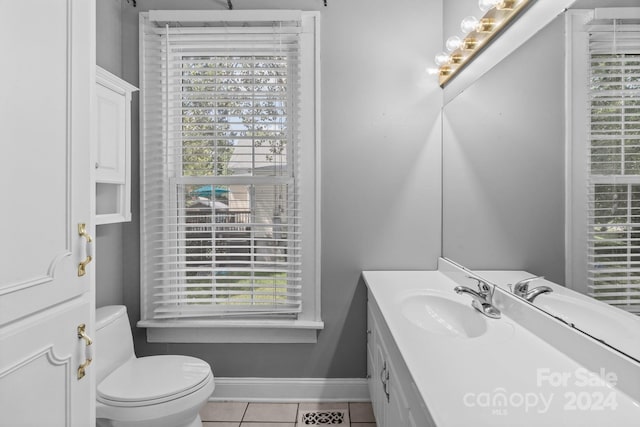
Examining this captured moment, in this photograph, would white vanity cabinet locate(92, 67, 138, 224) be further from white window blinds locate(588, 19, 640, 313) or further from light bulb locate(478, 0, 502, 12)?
white window blinds locate(588, 19, 640, 313)

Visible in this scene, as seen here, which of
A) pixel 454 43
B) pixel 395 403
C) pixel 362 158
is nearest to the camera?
pixel 395 403

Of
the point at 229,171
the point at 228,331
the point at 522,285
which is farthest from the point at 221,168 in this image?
the point at 522,285

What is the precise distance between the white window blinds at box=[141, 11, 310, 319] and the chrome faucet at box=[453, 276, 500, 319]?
37.6 inches

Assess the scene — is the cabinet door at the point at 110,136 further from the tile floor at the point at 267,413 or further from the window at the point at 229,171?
the tile floor at the point at 267,413

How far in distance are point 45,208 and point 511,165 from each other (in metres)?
1.56

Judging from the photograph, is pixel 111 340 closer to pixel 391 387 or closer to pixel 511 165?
pixel 391 387

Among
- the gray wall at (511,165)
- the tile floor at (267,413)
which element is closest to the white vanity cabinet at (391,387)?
the tile floor at (267,413)

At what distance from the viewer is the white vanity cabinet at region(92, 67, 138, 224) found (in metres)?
1.61

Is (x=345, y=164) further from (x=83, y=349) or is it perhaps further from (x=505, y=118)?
(x=83, y=349)

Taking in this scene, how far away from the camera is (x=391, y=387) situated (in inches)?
49.4

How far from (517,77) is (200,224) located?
172 cm

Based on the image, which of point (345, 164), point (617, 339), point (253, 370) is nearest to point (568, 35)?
point (617, 339)

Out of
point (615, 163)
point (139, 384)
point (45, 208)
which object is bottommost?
point (139, 384)

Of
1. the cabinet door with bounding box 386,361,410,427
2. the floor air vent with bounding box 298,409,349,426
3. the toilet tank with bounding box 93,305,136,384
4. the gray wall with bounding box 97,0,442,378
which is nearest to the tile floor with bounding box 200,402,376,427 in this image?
the floor air vent with bounding box 298,409,349,426
